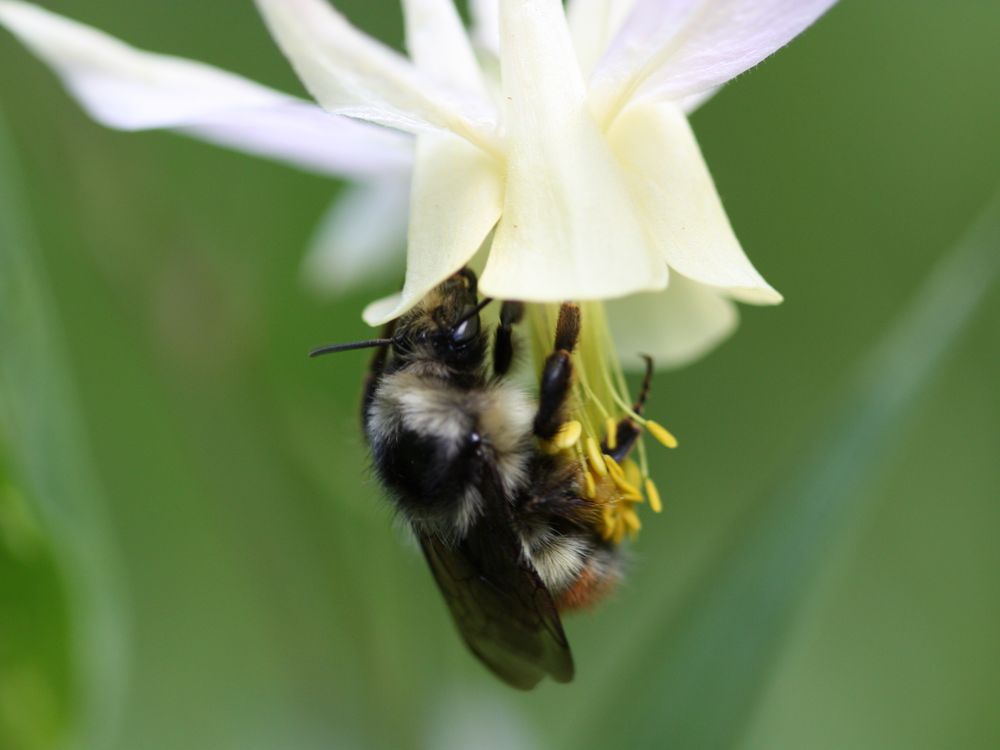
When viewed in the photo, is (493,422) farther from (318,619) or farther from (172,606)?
(172,606)

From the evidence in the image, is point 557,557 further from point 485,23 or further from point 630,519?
Result: point 485,23

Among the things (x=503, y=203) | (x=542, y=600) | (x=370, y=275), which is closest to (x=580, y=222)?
(x=503, y=203)

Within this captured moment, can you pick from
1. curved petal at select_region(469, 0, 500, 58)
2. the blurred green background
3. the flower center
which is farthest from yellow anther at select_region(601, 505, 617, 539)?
curved petal at select_region(469, 0, 500, 58)

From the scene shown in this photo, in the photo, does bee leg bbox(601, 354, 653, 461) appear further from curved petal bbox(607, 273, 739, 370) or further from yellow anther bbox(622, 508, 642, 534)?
curved petal bbox(607, 273, 739, 370)

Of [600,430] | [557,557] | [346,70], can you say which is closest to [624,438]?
[600,430]

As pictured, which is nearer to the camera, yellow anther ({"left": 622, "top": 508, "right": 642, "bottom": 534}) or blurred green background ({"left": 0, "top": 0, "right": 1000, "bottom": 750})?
yellow anther ({"left": 622, "top": 508, "right": 642, "bottom": 534})

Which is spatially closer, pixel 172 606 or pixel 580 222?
pixel 580 222
